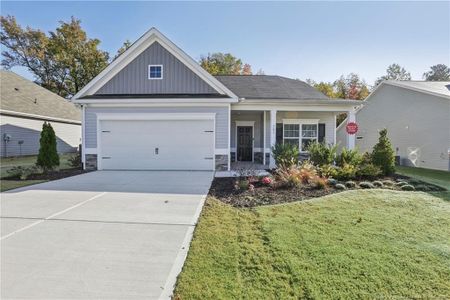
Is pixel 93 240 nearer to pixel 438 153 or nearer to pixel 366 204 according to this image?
pixel 366 204

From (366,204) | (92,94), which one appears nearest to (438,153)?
(366,204)

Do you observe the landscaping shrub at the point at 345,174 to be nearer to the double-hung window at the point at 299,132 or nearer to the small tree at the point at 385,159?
the small tree at the point at 385,159

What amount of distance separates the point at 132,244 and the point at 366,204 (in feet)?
16.4

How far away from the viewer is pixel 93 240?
4012mm

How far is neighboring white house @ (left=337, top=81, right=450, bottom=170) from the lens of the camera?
12.5 metres

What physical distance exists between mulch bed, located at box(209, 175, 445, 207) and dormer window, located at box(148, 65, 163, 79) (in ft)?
20.1

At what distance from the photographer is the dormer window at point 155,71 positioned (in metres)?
11.5

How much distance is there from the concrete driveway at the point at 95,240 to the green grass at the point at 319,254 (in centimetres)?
41

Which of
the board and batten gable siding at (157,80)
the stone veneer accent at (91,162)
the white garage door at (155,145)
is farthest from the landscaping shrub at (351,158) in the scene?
the stone veneer accent at (91,162)

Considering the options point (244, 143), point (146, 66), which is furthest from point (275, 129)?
point (146, 66)

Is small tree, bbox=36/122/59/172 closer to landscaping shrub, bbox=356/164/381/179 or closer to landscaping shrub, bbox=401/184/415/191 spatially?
landscaping shrub, bbox=356/164/381/179

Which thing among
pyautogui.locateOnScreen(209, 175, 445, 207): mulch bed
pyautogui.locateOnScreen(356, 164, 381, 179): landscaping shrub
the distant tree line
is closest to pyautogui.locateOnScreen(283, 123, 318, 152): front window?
pyautogui.locateOnScreen(356, 164, 381, 179): landscaping shrub

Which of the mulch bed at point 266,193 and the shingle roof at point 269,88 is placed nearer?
the mulch bed at point 266,193

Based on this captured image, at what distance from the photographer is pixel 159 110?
11.1 metres
